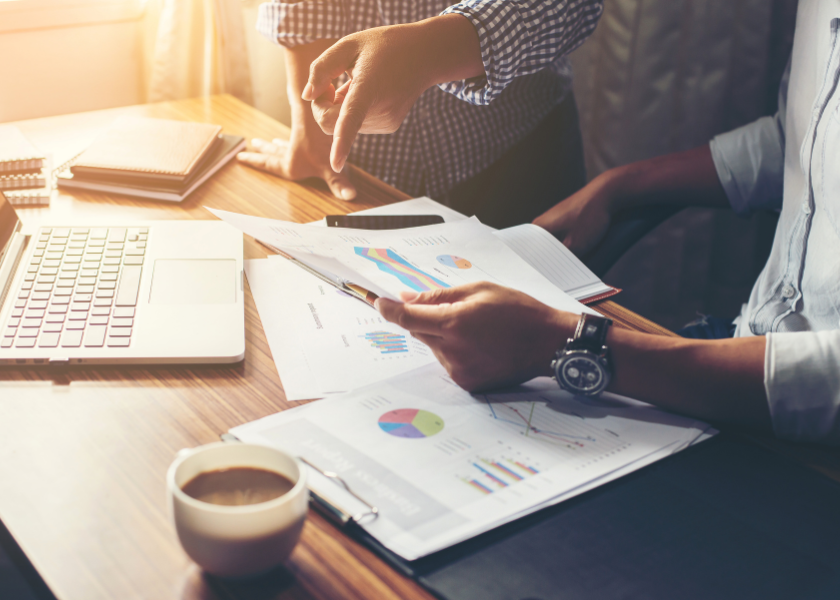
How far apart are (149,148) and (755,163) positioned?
0.99 meters

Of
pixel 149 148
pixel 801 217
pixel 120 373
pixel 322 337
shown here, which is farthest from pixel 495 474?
pixel 149 148

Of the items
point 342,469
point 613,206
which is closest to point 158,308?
point 342,469

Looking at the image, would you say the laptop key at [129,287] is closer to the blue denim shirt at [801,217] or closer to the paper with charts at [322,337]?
the paper with charts at [322,337]

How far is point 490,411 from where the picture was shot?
0.65 metres

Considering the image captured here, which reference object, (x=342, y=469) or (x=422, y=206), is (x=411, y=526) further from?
(x=422, y=206)

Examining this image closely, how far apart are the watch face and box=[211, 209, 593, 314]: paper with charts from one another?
0.51 ft

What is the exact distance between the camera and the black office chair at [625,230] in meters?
1.06

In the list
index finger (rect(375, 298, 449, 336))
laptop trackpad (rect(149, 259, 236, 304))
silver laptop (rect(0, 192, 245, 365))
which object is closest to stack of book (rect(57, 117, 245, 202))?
silver laptop (rect(0, 192, 245, 365))

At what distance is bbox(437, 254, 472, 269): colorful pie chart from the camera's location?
0.87m

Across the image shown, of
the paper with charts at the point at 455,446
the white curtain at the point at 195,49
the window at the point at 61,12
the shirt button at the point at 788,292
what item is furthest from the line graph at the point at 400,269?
the window at the point at 61,12

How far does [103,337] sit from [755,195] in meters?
0.96

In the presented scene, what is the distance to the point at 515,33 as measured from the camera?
103 centimetres

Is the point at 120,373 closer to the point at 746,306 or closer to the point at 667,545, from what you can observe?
the point at 667,545

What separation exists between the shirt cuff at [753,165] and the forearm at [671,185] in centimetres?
2
